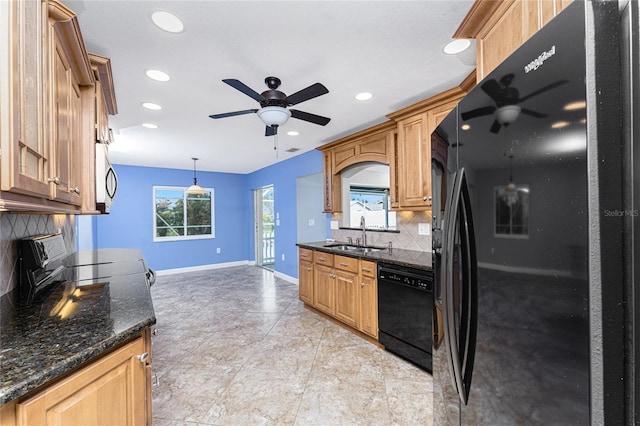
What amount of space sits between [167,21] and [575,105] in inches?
75.1

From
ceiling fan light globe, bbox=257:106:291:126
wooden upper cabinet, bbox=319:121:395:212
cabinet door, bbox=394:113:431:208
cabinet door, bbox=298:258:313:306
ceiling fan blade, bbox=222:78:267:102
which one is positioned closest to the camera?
ceiling fan blade, bbox=222:78:267:102

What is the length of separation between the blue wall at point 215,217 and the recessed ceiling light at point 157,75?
2.77 m

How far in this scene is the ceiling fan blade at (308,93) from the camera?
1.92 metres

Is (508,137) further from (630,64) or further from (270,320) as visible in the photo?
(270,320)

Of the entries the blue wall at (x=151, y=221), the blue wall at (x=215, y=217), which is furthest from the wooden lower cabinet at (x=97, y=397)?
the blue wall at (x=151, y=221)

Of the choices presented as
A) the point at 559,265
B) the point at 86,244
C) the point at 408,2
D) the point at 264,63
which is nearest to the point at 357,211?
the point at 264,63

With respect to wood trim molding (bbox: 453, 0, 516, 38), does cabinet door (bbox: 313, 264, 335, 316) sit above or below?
below

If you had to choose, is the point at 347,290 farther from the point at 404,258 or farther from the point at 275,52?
the point at 275,52

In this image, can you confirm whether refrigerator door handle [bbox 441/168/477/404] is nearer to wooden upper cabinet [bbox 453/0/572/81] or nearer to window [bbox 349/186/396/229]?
wooden upper cabinet [bbox 453/0/572/81]

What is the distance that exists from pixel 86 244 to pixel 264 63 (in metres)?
5.09

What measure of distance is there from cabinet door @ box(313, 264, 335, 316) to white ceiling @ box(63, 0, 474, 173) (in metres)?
1.85

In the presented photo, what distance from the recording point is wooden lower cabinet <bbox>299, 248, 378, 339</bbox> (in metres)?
2.92

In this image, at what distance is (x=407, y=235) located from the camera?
11.1 ft

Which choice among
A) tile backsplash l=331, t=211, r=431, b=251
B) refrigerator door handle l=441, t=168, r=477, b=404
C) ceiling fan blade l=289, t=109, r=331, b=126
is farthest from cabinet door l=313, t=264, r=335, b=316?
refrigerator door handle l=441, t=168, r=477, b=404
